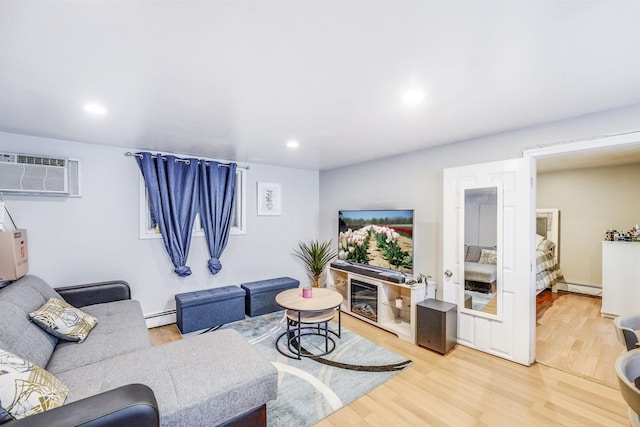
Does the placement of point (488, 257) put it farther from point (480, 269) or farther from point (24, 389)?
point (24, 389)

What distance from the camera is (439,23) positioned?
123cm

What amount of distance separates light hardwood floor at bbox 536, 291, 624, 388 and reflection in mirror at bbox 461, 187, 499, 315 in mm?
748

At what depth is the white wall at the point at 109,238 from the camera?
2967 mm

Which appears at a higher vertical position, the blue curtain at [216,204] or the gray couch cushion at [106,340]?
the blue curtain at [216,204]

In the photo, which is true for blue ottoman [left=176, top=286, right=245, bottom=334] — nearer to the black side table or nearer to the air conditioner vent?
the air conditioner vent

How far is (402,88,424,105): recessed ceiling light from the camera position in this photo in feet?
6.29

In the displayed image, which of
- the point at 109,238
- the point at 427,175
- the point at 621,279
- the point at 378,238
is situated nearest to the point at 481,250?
the point at 427,175

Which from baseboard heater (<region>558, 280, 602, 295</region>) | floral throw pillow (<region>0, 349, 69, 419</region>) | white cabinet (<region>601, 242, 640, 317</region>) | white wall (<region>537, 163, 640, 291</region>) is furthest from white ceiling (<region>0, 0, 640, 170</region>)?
baseboard heater (<region>558, 280, 602, 295</region>)

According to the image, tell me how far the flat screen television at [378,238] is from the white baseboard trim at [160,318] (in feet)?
8.21

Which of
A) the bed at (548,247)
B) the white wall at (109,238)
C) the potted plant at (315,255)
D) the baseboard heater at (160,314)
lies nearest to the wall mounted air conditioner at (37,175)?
the white wall at (109,238)

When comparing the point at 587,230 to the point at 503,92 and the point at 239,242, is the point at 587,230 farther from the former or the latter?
the point at 239,242

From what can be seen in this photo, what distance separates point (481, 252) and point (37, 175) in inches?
185

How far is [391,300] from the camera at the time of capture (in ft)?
11.8

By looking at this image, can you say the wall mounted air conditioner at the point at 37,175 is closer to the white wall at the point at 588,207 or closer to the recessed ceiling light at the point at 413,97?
the recessed ceiling light at the point at 413,97
